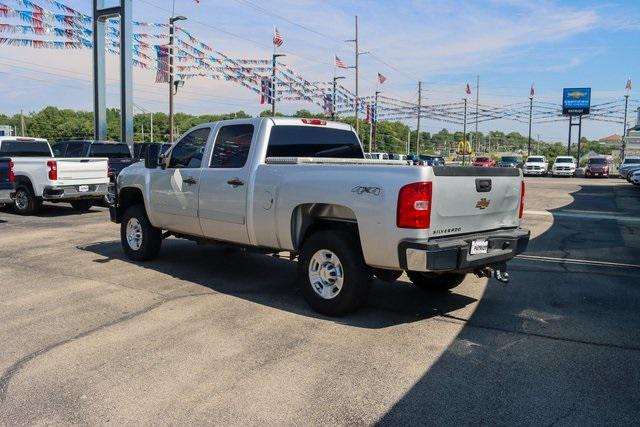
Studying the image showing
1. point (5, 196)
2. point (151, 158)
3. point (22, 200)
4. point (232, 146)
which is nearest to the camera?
point (232, 146)

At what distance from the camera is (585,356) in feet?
14.9

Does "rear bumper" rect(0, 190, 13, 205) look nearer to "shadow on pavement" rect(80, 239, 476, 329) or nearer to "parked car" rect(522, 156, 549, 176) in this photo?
"shadow on pavement" rect(80, 239, 476, 329)

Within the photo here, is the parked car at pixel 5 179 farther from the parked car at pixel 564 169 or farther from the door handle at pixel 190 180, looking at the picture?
the parked car at pixel 564 169

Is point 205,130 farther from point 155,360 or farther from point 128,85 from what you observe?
point 128,85

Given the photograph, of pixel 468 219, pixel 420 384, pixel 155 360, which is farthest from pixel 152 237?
pixel 420 384

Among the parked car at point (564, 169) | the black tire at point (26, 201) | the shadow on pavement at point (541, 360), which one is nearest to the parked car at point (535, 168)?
the parked car at point (564, 169)

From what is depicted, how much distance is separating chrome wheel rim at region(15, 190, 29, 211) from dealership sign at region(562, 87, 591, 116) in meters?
66.0

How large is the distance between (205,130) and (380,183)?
10.1 ft

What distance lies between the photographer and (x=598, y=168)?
42.9 metres

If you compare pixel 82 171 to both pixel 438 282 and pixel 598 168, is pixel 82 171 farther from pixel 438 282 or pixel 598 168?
pixel 598 168

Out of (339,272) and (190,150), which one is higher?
(190,150)

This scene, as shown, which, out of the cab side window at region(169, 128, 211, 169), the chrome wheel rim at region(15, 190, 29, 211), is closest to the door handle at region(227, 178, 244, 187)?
the cab side window at region(169, 128, 211, 169)

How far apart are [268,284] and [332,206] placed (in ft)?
6.13

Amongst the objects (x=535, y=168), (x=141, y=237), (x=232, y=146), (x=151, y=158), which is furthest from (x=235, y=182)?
(x=535, y=168)
